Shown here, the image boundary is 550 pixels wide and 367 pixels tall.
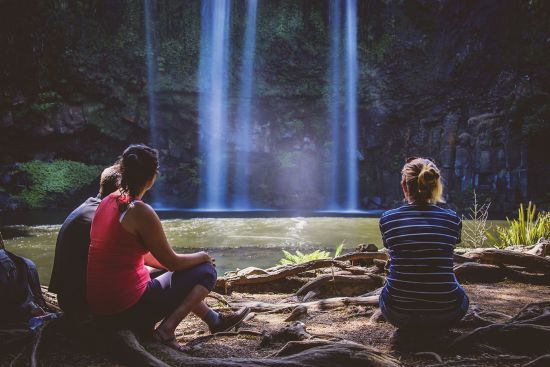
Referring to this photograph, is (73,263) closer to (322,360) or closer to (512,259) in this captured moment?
(322,360)

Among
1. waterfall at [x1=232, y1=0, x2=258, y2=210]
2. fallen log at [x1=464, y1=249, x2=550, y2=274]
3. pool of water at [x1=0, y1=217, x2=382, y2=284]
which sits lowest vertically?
pool of water at [x1=0, y1=217, x2=382, y2=284]

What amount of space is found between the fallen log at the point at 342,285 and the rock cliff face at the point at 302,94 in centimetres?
1611

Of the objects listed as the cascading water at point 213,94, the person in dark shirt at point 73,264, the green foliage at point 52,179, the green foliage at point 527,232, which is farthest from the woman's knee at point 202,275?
the cascading water at point 213,94

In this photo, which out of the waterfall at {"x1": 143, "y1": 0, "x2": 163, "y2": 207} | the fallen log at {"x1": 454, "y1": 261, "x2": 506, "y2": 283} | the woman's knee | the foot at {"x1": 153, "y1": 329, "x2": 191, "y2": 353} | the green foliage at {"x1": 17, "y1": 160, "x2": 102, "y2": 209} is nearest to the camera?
the foot at {"x1": 153, "y1": 329, "x2": 191, "y2": 353}

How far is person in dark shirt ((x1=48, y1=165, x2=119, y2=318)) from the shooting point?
2.31 meters

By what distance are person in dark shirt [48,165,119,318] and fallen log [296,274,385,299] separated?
246cm

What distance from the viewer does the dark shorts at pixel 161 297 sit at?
2.24m

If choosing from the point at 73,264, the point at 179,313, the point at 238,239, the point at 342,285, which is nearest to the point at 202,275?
the point at 179,313

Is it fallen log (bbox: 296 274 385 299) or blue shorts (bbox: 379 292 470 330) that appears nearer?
blue shorts (bbox: 379 292 470 330)

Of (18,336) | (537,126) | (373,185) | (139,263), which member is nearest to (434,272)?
(139,263)

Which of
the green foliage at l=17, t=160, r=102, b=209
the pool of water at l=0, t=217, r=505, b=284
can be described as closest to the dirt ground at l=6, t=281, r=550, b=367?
the pool of water at l=0, t=217, r=505, b=284

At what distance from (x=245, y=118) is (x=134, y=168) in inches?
876

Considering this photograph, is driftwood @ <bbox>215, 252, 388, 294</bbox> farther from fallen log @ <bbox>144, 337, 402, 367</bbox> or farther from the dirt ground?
fallen log @ <bbox>144, 337, 402, 367</bbox>

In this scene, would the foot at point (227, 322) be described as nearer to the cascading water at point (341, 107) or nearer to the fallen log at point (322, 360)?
the fallen log at point (322, 360)
